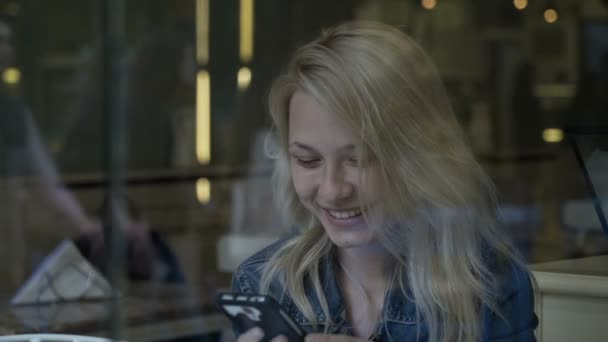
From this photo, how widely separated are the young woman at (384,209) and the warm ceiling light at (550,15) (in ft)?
21.3

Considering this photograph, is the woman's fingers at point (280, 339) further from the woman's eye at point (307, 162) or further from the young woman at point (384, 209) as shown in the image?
the woman's eye at point (307, 162)

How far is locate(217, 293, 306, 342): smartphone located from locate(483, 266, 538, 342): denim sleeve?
0.91 feet

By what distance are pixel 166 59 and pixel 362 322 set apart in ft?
16.6

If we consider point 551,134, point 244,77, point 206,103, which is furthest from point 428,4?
point 206,103

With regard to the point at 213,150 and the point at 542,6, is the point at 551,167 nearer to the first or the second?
the point at 542,6

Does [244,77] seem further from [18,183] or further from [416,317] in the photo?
[416,317]

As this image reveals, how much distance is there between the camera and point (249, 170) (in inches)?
258

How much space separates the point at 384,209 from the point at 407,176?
5 cm

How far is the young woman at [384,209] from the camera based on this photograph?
1.47 meters

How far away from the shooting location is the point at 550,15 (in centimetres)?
795

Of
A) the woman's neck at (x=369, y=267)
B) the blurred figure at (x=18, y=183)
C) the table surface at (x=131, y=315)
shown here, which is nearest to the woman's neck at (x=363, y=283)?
the woman's neck at (x=369, y=267)

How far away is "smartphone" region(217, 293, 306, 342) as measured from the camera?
1326 mm

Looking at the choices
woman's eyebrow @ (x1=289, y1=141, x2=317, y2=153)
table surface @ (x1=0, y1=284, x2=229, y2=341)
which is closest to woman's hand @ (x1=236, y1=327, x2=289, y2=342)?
woman's eyebrow @ (x1=289, y1=141, x2=317, y2=153)

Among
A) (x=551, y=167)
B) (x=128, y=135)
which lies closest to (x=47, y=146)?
(x=128, y=135)
